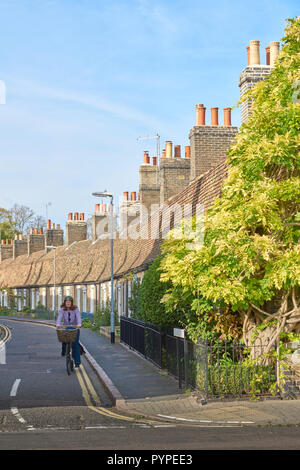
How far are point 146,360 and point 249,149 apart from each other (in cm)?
961

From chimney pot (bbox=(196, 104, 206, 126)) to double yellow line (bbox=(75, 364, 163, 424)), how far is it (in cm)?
1082

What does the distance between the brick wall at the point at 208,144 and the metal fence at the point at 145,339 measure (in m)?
6.44

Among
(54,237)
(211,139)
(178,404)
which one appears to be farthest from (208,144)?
(54,237)

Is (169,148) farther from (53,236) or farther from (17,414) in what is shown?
(53,236)

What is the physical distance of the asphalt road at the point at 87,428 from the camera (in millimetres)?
8805

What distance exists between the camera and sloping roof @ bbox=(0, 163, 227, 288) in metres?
20.4

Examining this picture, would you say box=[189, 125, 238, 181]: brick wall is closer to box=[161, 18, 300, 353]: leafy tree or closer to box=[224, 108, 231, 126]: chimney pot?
box=[224, 108, 231, 126]: chimney pot

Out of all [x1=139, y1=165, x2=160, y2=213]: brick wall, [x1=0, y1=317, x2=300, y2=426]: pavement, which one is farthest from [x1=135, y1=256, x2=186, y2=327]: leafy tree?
[x1=139, y1=165, x2=160, y2=213]: brick wall

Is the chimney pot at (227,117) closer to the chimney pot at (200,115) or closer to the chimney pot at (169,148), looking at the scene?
the chimney pot at (200,115)

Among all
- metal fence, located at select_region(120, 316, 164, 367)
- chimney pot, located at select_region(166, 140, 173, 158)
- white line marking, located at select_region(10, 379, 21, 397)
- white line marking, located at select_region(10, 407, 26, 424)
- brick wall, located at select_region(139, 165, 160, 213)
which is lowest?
white line marking, located at select_region(10, 379, 21, 397)

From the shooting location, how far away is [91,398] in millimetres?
14070

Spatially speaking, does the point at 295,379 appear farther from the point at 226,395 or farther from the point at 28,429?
the point at 28,429

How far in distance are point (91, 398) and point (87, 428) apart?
3.76m
